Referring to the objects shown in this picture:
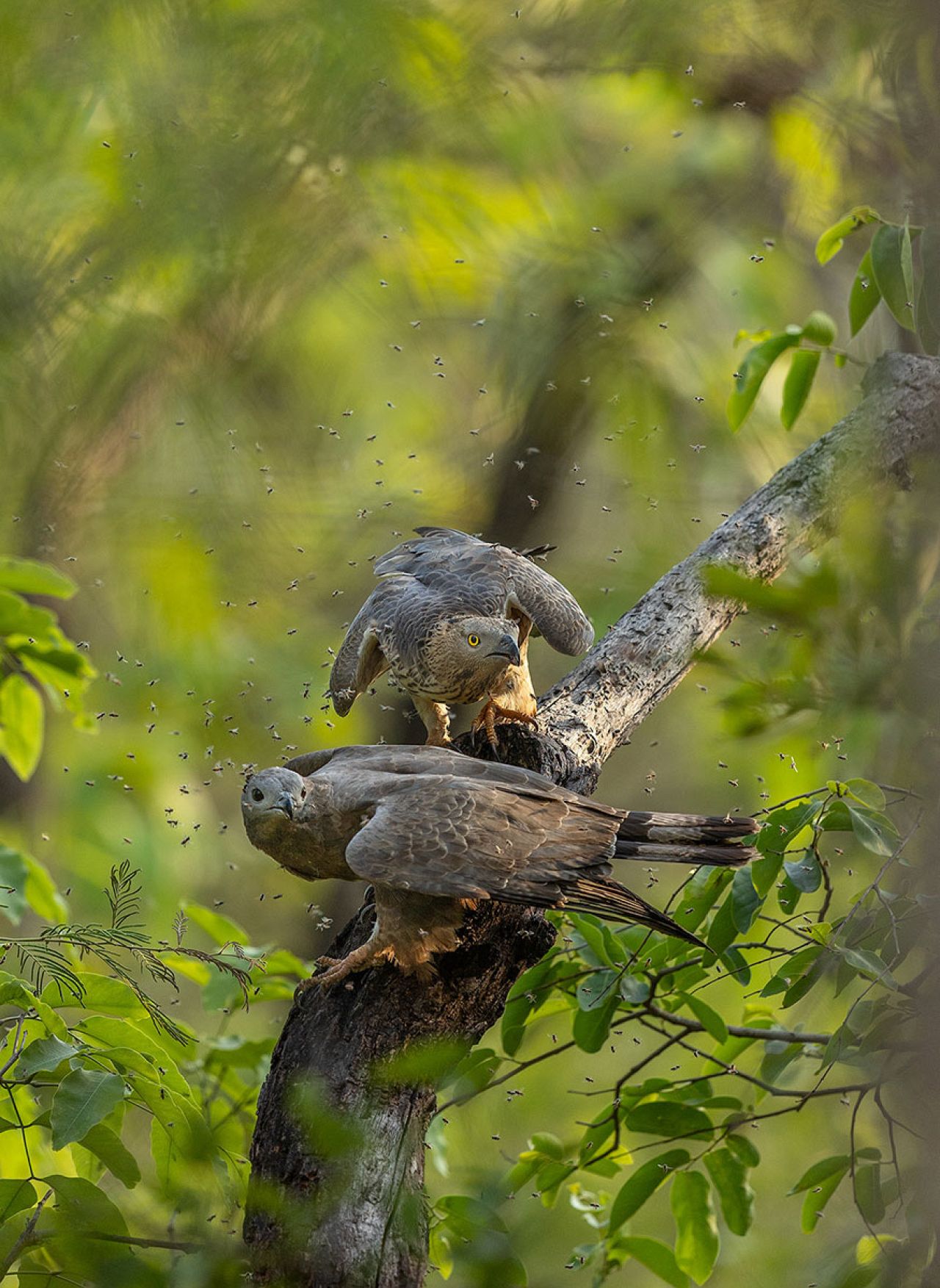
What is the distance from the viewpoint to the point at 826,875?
8.01 feet

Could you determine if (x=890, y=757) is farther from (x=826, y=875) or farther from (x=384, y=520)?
(x=384, y=520)

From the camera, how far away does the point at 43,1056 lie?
201cm

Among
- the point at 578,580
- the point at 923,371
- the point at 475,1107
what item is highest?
the point at 923,371

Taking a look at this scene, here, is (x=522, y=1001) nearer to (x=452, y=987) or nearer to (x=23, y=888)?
(x=452, y=987)

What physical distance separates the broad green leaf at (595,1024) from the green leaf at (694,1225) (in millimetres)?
358

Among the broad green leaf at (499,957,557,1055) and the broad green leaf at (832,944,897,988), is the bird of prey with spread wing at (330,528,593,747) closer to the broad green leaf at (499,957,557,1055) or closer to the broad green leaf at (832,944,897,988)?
the broad green leaf at (499,957,557,1055)

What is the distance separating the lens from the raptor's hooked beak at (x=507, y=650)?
10.6 feet

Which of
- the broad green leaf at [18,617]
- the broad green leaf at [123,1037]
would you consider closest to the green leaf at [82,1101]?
the broad green leaf at [123,1037]

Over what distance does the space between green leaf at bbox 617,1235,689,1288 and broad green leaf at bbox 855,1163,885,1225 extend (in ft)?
1.67

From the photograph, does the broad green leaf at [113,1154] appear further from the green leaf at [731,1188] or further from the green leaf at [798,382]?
the green leaf at [798,382]

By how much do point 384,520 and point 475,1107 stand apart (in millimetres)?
2711

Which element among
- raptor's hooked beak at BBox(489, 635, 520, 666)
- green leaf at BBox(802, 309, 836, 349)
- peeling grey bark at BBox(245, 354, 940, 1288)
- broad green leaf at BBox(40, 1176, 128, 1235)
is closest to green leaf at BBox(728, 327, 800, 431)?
green leaf at BBox(802, 309, 836, 349)

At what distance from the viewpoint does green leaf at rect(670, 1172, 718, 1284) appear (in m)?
2.58

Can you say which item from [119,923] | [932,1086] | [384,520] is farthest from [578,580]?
[932,1086]
